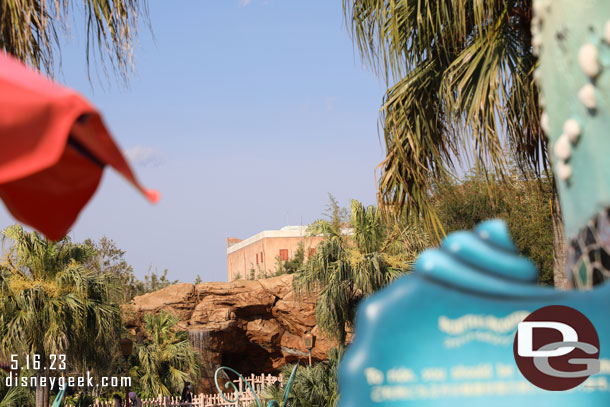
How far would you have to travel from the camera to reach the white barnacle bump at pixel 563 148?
7.87 feet

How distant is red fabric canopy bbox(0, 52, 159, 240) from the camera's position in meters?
1.95

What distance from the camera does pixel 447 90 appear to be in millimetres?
6293

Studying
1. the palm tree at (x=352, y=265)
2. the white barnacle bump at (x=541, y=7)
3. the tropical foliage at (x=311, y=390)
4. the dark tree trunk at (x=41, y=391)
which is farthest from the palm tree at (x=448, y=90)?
the dark tree trunk at (x=41, y=391)

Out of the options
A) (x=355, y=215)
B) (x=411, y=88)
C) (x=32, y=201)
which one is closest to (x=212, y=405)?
(x=355, y=215)

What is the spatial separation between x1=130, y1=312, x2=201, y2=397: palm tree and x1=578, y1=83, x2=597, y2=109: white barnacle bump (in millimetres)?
19127

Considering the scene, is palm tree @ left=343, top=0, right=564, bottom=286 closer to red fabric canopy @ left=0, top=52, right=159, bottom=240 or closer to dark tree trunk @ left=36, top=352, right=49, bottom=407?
red fabric canopy @ left=0, top=52, right=159, bottom=240

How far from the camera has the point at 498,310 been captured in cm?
212

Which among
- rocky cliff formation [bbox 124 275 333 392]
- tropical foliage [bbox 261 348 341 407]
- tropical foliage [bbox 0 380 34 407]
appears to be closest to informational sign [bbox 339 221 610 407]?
tropical foliage [bbox 261 348 341 407]

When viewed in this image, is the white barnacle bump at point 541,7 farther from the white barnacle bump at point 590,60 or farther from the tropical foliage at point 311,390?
the tropical foliage at point 311,390

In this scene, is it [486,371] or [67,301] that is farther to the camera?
[67,301]

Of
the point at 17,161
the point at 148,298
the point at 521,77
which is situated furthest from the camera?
the point at 148,298

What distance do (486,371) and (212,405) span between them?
19.0 m

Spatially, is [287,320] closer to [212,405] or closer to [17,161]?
[212,405]

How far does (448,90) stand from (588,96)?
397 centimetres
